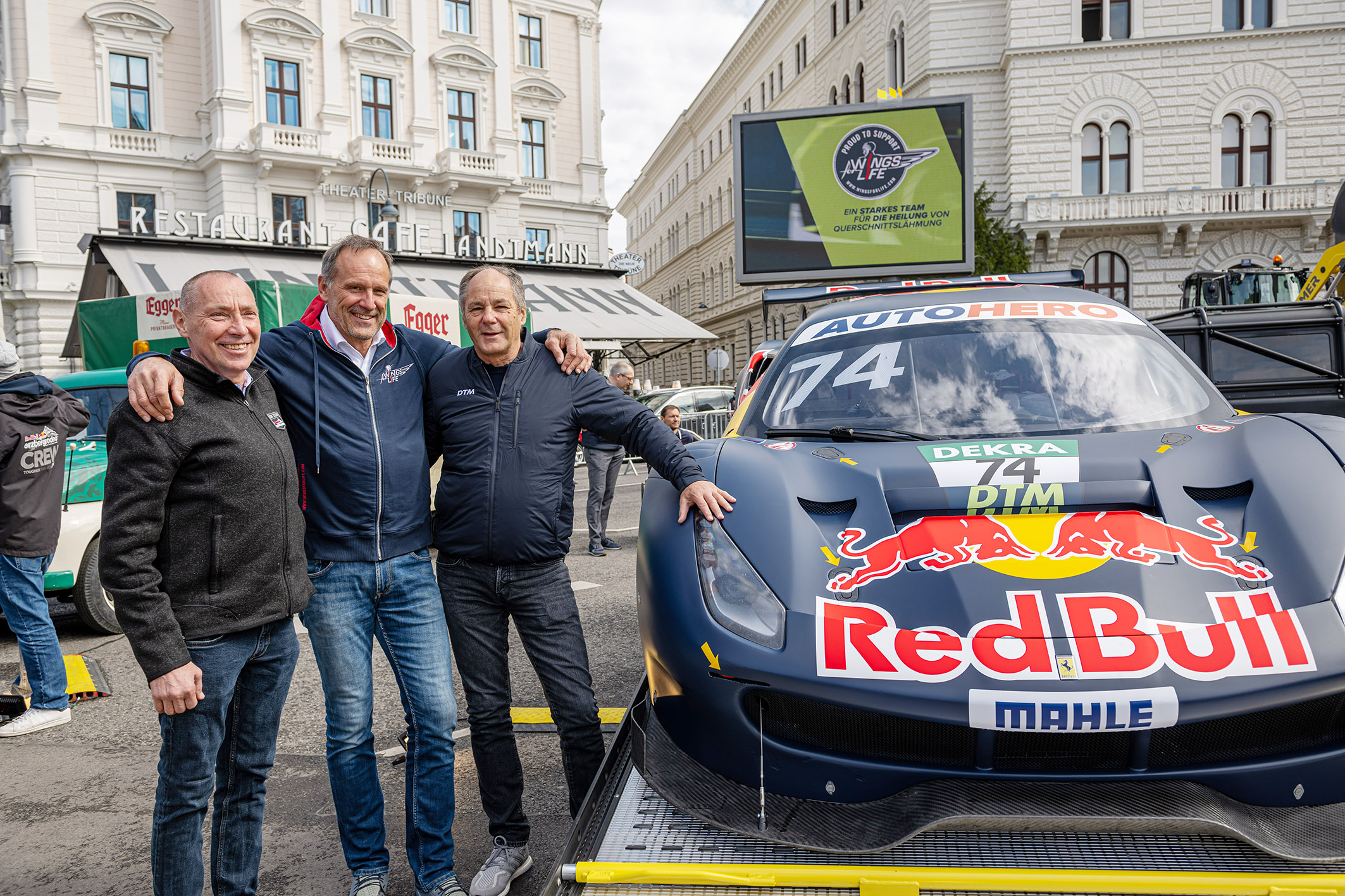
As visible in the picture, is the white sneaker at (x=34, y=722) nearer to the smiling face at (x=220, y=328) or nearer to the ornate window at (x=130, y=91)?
the smiling face at (x=220, y=328)

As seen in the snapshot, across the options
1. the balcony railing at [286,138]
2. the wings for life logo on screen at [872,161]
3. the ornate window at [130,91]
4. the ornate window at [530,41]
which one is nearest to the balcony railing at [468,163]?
the balcony railing at [286,138]

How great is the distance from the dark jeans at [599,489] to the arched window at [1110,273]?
86.9 ft

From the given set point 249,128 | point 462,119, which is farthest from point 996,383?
point 462,119

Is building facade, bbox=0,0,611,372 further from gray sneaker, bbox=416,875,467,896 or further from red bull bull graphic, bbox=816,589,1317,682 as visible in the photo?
red bull bull graphic, bbox=816,589,1317,682

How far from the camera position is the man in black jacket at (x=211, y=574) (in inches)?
79.5

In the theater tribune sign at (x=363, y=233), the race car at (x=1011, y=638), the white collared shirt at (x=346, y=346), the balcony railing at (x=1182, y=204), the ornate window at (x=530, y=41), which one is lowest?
the race car at (x=1011, y=638)

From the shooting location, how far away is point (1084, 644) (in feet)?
5.73

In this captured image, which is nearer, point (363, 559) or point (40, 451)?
point (363, 559)

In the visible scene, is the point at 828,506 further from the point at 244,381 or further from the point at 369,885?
the point at 369,885

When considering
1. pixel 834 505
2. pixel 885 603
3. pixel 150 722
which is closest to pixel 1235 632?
pixel 885 603

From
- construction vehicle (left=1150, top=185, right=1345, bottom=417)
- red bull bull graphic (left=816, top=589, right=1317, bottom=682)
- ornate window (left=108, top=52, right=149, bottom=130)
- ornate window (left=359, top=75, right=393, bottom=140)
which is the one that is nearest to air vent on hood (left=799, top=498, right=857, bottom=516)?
red bull bull graphic (left=816, top=589, right=1317, bottom=682)

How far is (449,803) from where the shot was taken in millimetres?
2502

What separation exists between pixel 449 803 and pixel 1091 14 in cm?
3504

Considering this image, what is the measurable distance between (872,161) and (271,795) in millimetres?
12750
